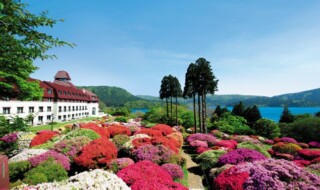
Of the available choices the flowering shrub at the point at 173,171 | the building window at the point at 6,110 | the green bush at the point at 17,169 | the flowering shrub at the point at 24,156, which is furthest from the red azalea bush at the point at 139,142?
the building window at the point at 6,110

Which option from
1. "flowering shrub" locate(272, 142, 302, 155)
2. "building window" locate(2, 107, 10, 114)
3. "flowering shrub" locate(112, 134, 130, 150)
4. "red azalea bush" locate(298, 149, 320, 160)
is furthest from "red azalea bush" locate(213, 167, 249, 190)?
"building window" locate(2, 107, 10, 114)

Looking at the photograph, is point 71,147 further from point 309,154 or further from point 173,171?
point 309,154

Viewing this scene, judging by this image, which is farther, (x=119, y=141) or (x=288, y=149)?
(x=288, y=149)

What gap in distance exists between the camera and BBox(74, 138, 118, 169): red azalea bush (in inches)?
528

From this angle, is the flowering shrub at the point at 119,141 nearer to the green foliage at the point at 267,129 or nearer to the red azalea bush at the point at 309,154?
the red azalea bush at the point at 309,154

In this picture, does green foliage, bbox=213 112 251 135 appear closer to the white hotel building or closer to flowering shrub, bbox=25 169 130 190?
the white hotel building

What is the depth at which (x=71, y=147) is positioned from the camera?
15.4 meters

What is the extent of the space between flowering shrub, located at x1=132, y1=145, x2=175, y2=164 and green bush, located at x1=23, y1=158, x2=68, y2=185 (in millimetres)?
4914

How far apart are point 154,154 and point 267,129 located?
38194 millimetres

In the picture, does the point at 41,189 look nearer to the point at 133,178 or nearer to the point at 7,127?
the point at 7,127

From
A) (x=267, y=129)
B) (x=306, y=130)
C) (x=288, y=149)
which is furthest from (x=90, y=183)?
(x=306, y=130)

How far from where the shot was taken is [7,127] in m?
8.09

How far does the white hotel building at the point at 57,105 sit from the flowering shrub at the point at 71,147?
19.7 m

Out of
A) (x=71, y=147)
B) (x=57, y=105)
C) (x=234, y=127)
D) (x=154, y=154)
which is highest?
(x=57, y=105)
